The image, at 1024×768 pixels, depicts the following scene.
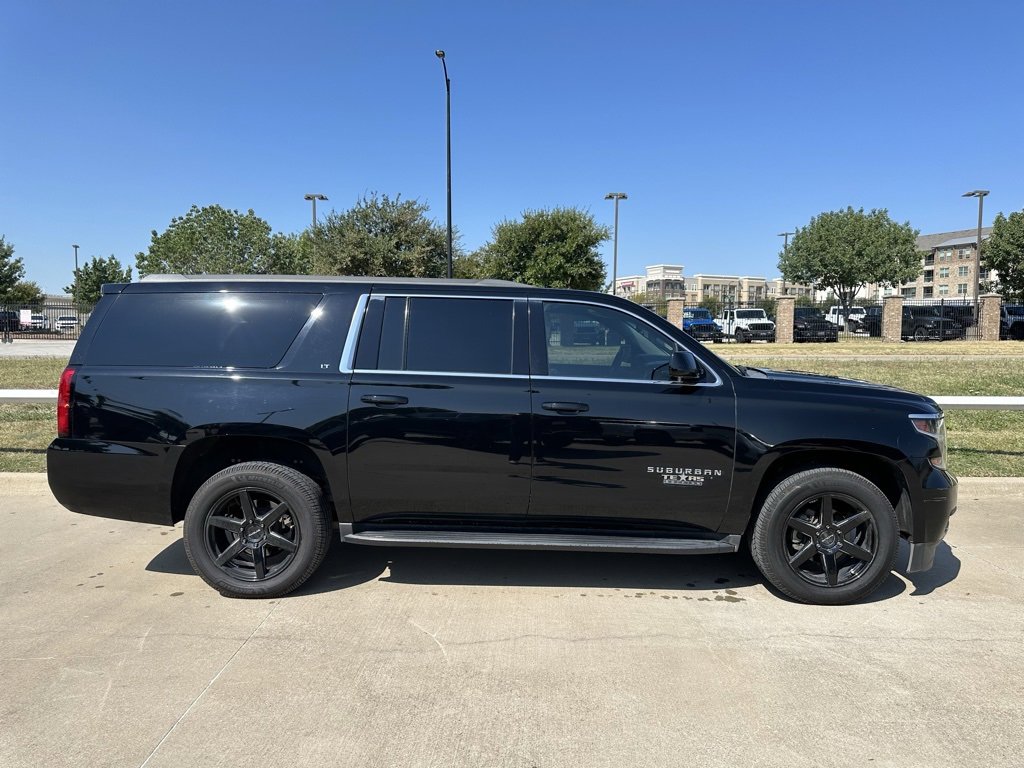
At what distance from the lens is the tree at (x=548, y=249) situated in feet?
114

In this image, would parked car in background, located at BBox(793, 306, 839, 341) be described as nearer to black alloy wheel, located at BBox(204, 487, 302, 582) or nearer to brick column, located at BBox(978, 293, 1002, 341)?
brick column, located at BBox(978, 293, 1002, 341)

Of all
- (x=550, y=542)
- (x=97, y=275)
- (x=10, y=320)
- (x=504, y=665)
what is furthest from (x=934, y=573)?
(x=97, y=275)

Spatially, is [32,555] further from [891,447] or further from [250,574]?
[891,447]

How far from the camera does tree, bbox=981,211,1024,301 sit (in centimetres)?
4359

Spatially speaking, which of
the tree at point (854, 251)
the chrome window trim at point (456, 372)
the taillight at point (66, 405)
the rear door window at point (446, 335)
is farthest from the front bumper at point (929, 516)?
the tree at point (854, 251)

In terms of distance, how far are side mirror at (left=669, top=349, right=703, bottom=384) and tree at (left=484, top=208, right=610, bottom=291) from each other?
3039 cm

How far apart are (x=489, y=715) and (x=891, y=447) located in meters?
2.70

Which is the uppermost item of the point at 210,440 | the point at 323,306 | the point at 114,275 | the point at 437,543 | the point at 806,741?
the point at 114,275

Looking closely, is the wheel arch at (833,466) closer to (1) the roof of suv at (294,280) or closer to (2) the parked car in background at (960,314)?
(1) the roof of suv at (294,280)

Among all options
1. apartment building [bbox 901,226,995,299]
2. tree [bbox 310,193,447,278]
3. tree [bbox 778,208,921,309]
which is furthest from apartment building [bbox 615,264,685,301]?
tree [bbox 310,193,447,278]

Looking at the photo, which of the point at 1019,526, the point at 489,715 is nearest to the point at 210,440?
the point at 489,715

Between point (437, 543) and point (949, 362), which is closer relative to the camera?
point (437, 543)

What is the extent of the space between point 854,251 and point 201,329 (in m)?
49.5

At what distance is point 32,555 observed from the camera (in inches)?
189
